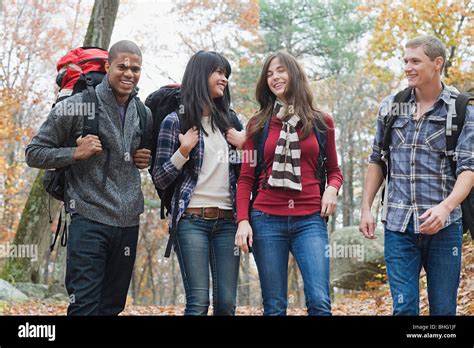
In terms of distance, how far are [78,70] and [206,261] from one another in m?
1.68

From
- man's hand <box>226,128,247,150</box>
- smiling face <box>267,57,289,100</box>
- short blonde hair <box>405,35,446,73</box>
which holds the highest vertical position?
short blonde hair <box>405,35,446,73</box>

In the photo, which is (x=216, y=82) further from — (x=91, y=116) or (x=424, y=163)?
(x=424, y=163)

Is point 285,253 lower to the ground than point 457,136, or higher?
lower

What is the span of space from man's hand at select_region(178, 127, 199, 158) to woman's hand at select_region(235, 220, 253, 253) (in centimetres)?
63

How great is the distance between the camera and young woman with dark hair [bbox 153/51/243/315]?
4.16 meters

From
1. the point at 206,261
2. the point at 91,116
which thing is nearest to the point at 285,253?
the point at 206,261

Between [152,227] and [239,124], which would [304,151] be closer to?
[239,124]

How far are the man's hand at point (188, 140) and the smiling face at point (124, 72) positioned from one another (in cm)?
52

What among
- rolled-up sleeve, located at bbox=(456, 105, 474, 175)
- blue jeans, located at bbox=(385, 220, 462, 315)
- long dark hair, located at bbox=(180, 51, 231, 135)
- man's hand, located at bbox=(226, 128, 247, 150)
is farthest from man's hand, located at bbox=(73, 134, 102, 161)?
rolled-up sleeve, located at bbox=(456, 105, 474, 175)

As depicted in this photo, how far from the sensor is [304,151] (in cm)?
431

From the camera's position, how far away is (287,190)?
421 cm

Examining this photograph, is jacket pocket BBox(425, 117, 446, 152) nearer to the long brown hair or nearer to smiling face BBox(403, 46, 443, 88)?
smiling face BBox(403, 46, 443, 88)

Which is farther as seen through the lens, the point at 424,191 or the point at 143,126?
the point at 143,126

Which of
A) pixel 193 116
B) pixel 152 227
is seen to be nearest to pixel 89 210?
pixel 193 116
